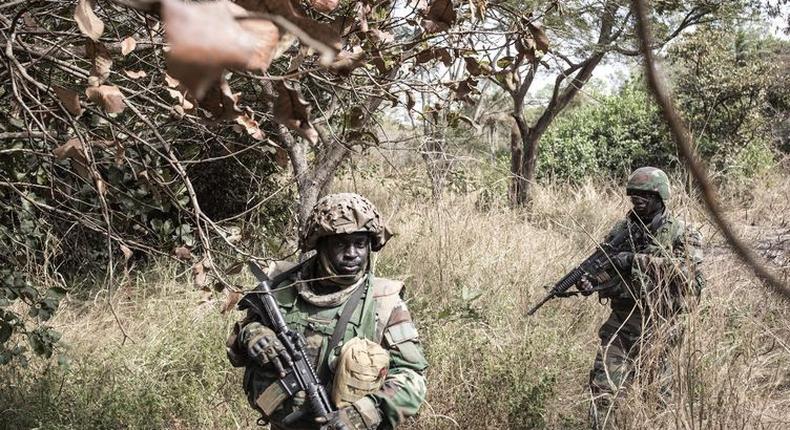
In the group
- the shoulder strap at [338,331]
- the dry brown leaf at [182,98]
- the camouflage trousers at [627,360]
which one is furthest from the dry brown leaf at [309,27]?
the camouflage trousers at [627,360]

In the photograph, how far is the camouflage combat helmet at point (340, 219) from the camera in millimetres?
2500

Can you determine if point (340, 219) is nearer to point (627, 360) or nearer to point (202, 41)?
point (627, 360)

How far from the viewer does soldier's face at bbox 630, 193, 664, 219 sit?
3801mm

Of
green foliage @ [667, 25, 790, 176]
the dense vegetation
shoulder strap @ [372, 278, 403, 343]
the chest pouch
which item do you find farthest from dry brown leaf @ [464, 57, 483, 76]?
green foliage @ [667, 25, 790, 176]

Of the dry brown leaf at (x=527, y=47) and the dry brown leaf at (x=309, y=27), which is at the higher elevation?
the dry brown leaf at (x=309, y=27)

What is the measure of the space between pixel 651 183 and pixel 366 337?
2.00m

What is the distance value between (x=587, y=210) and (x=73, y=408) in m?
6.01

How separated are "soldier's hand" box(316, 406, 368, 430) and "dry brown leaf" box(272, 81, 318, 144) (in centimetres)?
158

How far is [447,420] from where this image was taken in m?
3.75

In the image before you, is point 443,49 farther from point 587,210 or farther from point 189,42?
point 587,210

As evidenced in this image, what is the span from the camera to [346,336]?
247 centimetres

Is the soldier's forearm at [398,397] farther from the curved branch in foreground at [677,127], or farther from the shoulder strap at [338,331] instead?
the curved branch in foreground at [677,127]

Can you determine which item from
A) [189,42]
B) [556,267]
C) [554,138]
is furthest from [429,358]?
[554,138]

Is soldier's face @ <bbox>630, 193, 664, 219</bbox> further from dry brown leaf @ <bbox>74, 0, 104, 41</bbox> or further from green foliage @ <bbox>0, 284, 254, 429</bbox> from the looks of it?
dry brown leaf @ <bbox>74, 0, 104, 41</bbox>
